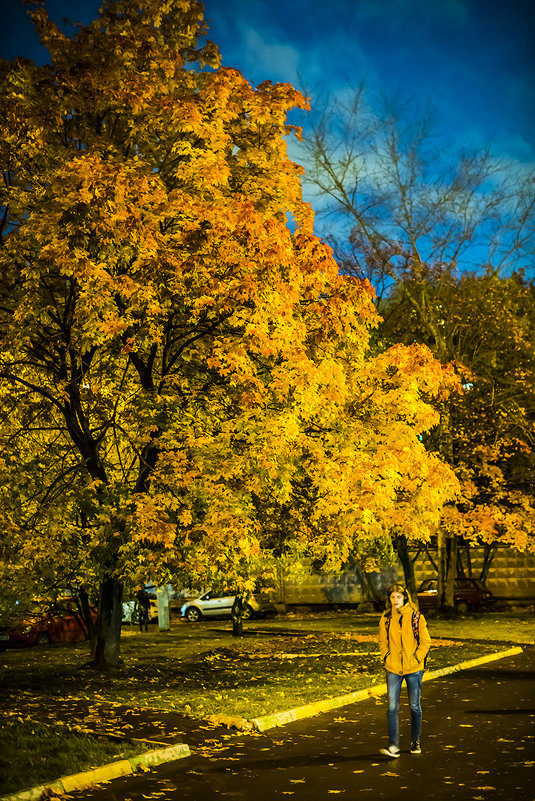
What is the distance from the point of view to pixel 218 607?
34.9 m

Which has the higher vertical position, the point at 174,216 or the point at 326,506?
the point at 174,216

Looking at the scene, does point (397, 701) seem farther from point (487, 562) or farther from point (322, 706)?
point (487, 562)

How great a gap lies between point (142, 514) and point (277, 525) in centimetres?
394

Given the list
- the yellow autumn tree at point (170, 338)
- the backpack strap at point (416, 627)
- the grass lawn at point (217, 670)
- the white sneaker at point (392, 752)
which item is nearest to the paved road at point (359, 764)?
the white sneaker at point (392, 752)

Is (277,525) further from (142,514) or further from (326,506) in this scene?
(142,514)

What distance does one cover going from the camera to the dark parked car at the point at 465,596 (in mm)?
32531

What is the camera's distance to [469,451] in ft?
92.6

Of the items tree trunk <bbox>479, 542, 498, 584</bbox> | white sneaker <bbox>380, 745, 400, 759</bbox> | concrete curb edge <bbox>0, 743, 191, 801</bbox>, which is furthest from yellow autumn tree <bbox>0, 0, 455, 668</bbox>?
tree trunk <bbox>479, 542, 498, 584</bbox>

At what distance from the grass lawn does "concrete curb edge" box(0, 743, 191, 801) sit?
14cm

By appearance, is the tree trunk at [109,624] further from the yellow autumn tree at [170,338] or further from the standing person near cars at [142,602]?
the standing person near cars at [142,602]

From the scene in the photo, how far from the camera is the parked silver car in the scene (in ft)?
112

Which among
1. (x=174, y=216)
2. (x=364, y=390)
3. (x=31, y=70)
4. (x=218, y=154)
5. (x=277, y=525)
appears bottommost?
(x=277, y=525)

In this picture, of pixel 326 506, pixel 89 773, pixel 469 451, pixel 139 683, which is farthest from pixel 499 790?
pixel 469 451

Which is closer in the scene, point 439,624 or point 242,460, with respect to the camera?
point 242,460
